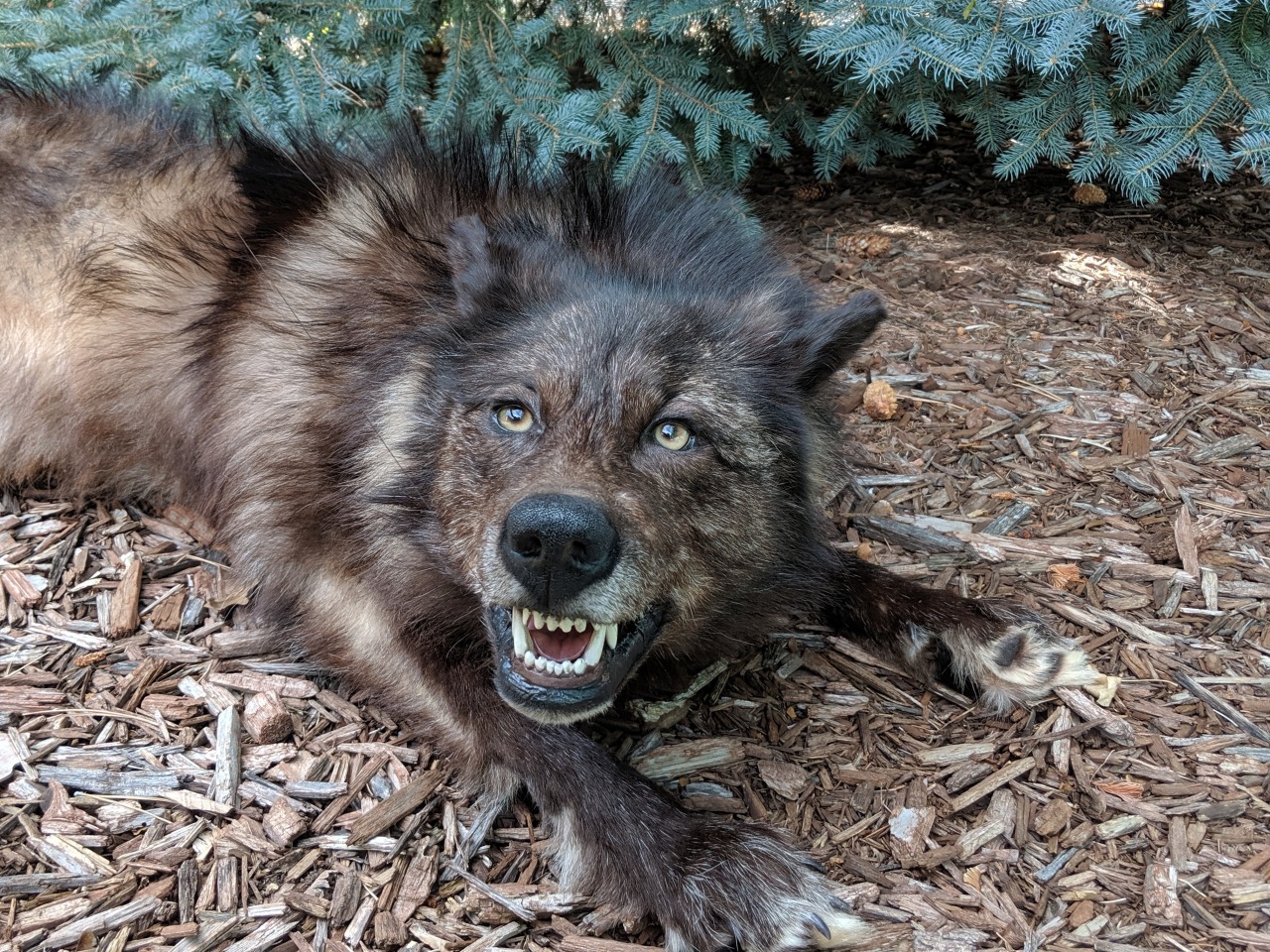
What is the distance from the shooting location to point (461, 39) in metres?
4.70

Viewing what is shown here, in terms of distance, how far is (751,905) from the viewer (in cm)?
244

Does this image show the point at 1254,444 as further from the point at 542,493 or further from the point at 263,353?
the point at 263,353

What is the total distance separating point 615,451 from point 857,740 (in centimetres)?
120

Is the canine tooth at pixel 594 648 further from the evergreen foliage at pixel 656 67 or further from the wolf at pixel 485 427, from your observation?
the evergreen foliage at pixel 656 67

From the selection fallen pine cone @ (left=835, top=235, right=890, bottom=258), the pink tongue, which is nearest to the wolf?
the pink tongue

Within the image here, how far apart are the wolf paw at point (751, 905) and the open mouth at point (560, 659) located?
0.50m

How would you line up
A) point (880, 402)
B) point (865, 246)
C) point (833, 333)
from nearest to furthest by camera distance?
point (833, 333)
point (880, 402)
point (865, 246)

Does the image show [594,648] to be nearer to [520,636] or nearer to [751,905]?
[520,636]

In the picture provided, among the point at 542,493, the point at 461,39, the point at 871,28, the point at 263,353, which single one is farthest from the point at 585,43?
the point at 542,493

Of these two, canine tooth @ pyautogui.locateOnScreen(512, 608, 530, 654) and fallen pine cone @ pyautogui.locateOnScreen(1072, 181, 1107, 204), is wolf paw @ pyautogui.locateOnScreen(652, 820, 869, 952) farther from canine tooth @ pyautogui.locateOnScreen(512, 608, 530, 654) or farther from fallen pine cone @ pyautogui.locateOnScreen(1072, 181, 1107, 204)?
fallen pine cone @ pyautogui.locateOnScreen(1072, 181, 1107, 204)

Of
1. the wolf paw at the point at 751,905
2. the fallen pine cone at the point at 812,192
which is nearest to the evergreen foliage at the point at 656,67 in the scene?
the fallen pine cone at the point at 812,192

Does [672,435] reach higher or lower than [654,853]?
higher

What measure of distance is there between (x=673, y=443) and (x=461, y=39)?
9.92 feet

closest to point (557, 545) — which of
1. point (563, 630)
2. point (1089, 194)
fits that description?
point (563, 630)
